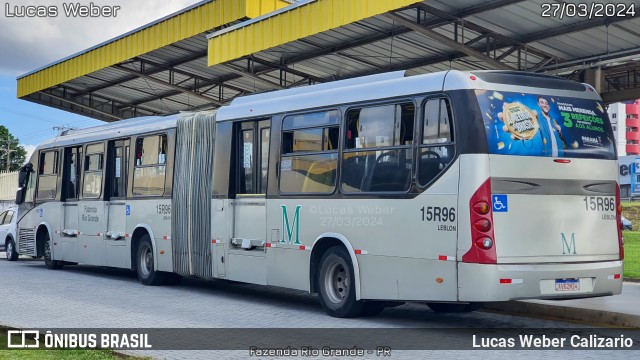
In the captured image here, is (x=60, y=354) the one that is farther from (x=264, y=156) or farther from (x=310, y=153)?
(x=264, y=156)

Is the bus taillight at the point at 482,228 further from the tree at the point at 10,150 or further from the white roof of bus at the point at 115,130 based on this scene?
the tree at the point at 10,150

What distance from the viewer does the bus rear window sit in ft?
36.7

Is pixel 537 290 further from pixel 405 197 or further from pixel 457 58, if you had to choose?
pixel 457 58

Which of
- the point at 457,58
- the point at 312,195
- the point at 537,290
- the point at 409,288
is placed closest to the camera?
the point at 537,290

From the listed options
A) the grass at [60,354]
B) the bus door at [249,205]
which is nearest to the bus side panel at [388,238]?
the bus door at [249,205]

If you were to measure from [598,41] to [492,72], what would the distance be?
23.4 feet

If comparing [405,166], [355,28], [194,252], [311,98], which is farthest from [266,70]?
[405,166]

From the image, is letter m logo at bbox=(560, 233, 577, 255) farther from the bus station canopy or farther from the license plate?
the bus station canopy

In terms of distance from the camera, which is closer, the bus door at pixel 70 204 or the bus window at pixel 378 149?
the bus window at pixel 378 149

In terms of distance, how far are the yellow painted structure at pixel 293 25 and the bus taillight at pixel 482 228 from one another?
581 centimetres

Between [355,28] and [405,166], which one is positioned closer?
[405,166]

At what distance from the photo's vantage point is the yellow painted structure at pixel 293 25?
17281 mm

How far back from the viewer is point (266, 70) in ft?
79.6

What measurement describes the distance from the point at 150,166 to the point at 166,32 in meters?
5.76
